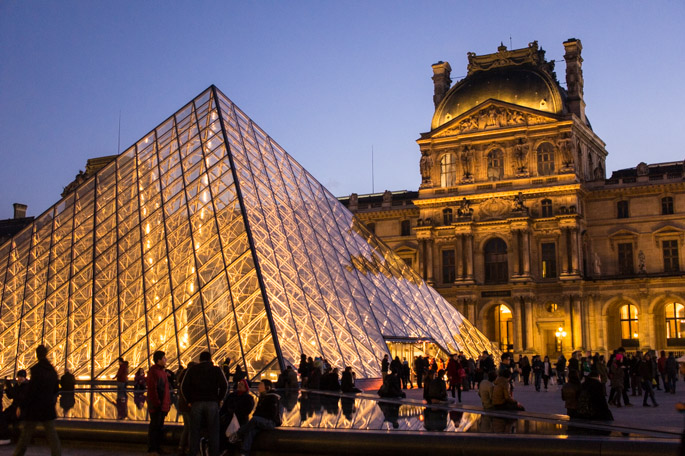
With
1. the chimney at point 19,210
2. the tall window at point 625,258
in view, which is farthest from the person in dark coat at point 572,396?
the chimney at point 19,210

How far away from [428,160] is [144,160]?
27.3m

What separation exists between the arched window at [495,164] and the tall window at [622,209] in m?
6.85

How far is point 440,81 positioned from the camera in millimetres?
54594

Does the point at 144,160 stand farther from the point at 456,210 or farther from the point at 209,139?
the point at 456,210

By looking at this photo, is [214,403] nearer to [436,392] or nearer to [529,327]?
[436,392]

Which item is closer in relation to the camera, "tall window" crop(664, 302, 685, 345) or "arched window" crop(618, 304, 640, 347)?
"tall window" crop(664, 302, 685, 345)

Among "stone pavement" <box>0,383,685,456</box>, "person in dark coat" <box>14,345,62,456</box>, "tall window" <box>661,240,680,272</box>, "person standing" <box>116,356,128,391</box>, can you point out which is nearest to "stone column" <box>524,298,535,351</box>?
"tall window" <box>661,240,680,272</box>

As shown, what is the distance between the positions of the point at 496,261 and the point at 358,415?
38.7 metres

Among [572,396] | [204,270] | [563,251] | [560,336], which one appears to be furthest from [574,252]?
[572,396]

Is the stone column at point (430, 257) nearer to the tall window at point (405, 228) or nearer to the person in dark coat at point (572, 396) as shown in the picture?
the tall window at point (405, 228)

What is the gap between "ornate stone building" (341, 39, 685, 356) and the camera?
4531 cm

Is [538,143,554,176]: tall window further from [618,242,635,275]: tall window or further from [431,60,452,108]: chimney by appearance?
[431,60,452,108]: chimney

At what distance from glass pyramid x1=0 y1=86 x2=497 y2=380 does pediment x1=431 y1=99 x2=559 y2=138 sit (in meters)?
22.3

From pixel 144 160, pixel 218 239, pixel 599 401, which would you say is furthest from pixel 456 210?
pixel 599 401
